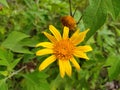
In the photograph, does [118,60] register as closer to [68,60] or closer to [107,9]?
[68,60]

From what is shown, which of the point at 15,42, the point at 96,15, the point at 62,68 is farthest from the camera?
the point at 15,42

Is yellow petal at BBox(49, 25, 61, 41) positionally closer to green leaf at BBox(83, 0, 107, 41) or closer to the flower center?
the flower center

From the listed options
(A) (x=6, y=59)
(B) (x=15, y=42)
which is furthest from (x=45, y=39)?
(A) (x=6, y=59)

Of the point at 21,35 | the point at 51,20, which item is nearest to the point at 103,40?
the point at 51,20

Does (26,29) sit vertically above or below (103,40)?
above

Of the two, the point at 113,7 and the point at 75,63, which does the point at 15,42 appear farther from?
the point at 113,7

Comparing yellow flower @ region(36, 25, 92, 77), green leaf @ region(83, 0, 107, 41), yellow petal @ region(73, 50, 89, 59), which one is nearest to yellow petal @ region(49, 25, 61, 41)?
yellow flower @ region(36, 25, 92, 77)
